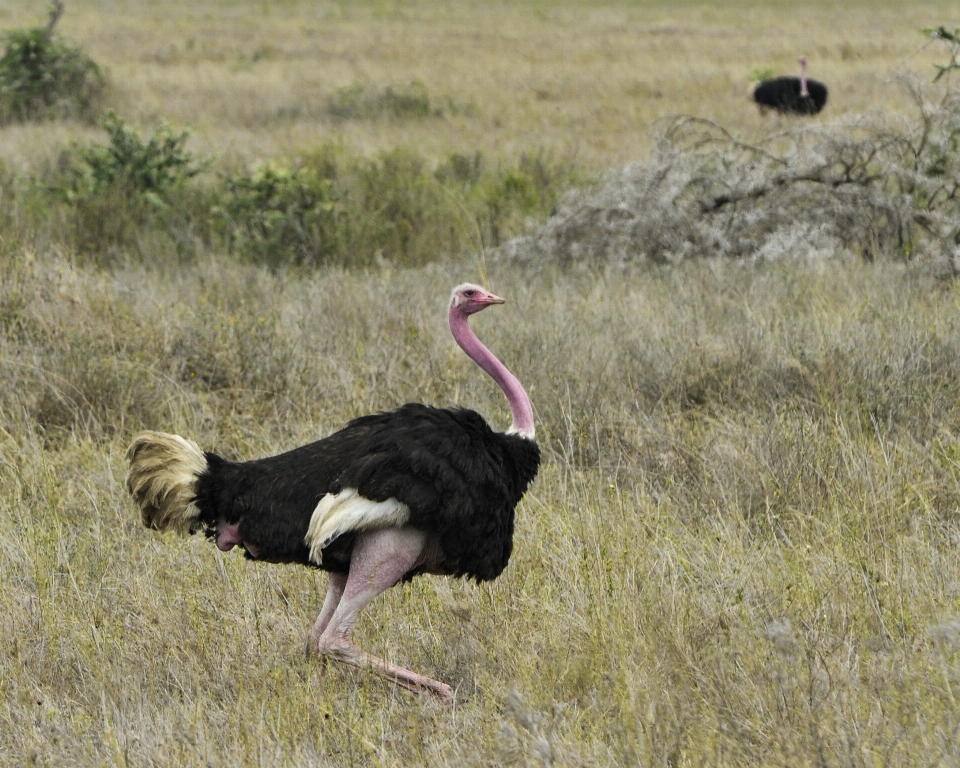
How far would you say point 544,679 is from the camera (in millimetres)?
3570

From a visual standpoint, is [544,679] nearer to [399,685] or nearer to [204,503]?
[399,685]

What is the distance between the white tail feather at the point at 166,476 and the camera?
151 inches

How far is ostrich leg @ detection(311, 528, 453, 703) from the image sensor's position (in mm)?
3689

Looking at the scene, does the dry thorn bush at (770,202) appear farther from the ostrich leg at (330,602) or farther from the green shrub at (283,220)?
the ostrich leg at (330,602)

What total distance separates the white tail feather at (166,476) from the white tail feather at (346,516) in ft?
1.33

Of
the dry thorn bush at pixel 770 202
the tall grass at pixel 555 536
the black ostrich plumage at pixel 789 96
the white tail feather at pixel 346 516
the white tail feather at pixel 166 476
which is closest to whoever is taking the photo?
the tall grass at pixel 555 536

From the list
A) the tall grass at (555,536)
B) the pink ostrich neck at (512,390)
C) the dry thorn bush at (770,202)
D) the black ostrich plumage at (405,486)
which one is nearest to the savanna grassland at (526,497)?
the tall grass at (555,536)

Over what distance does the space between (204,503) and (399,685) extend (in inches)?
31.4

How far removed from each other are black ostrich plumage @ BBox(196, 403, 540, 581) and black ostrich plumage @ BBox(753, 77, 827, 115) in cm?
1503

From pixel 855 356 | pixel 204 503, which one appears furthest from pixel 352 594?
pixel 855 356

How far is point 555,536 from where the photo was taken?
15.4ft

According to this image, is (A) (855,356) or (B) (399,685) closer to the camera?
(B) (399,685)

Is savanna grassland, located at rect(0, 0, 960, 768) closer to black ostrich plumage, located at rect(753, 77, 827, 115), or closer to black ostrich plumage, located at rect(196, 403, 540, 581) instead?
black ostrich plumage, located at rect(196, 403, 540, 581)

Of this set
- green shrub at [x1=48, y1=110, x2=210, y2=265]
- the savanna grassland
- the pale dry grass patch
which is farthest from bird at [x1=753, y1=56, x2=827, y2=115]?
green shrub at [x1=48, y1=110, x2=210, y2=265]
